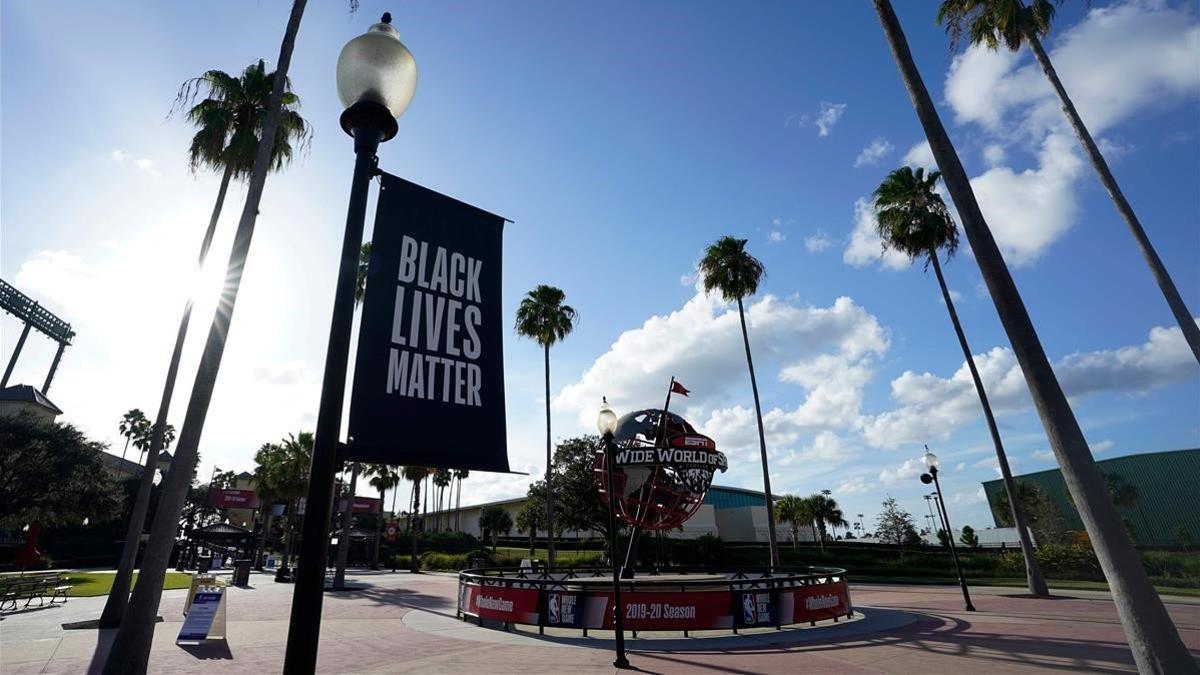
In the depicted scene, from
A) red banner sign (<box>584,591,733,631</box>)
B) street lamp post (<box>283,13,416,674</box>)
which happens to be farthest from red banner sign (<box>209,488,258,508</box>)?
street lamp post (<box>283,13,416,674</box>)

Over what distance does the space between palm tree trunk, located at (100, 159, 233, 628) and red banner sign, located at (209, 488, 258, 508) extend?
54.9 metres

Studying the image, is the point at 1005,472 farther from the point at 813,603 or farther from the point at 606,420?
the point at 606,420

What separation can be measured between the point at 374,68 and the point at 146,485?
48.4ft

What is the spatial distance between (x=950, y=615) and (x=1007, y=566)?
22.4m

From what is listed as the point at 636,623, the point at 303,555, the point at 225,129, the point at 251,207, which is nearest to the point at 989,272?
the point at 303,555

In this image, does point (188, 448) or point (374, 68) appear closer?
point (374, 68)

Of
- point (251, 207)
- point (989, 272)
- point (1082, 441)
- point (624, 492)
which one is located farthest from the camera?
point (624, 492)

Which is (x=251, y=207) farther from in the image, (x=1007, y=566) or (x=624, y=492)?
(x=1007, y=566)

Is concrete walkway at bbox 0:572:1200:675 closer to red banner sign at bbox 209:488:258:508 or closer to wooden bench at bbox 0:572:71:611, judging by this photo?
wooden bench at bbox 0:572:71:611

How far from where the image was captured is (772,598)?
14.6 meters

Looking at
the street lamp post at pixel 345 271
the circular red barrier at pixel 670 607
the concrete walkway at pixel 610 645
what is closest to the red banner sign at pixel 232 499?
the concrete walkway at pixel 610 645

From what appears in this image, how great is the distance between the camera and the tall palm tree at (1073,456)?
18.8 ft

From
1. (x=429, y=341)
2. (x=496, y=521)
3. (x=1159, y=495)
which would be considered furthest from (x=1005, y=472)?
(x=1159, y=495)

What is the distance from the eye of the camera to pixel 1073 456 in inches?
257
